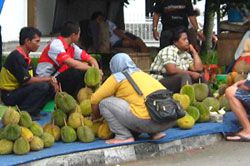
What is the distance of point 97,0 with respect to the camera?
15.6 meters

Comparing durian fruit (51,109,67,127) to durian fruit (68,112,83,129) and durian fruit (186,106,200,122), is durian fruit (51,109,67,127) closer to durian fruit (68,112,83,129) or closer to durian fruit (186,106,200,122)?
durian fruit (68,112,83,129)

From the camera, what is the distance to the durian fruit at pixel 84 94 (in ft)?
22.1

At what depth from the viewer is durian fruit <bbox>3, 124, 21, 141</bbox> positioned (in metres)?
5.66

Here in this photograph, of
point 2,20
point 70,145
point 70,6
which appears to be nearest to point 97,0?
point 70,6

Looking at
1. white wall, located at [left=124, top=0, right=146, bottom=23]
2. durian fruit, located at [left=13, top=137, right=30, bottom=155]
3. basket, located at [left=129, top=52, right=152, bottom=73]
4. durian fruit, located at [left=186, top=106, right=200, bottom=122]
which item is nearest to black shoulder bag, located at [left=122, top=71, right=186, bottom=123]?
durian fruit, located at [left=186, top=106, right=200, bottom=122]

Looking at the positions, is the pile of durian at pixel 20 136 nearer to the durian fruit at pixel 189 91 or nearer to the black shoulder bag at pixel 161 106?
the black shoulder bag at pixel 161 106

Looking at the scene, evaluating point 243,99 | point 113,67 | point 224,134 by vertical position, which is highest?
point 113,67

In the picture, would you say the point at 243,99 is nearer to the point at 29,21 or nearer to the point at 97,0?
the point at 97,0

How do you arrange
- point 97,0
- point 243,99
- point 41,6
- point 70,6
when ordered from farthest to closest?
point 41,6 → point 70,6 → point 97,0 → point 243,99

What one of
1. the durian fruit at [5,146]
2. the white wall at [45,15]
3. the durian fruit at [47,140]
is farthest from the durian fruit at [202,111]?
the white wall at [45,15]

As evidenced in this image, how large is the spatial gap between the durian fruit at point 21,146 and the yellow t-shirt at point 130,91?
84 centimetres

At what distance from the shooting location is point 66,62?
719 centimetres

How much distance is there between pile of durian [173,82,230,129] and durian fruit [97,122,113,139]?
32.9 inches

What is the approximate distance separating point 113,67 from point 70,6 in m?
10.8
